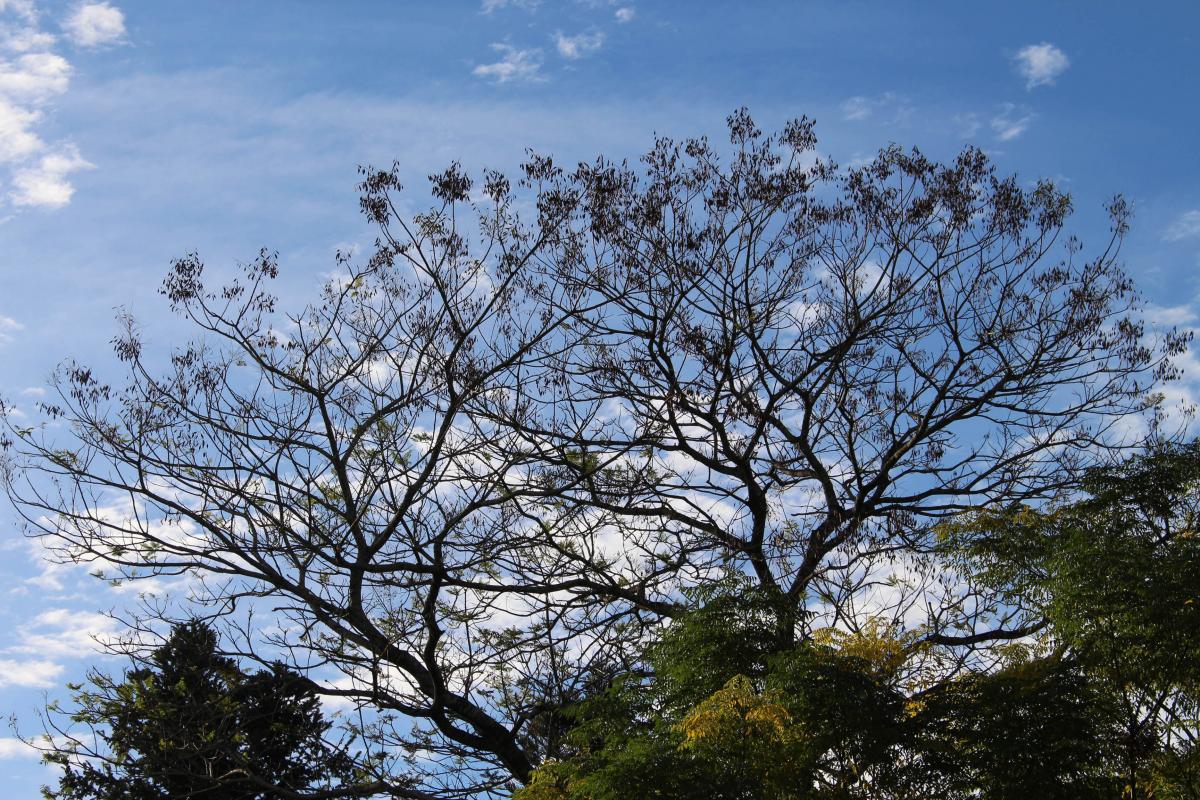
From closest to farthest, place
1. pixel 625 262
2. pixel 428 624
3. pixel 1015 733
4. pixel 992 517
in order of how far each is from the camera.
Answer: pixel 1015 733
pixel 992 517
pixel 428 624
pixel 625 262

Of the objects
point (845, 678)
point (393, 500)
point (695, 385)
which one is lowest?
point (845, 678)

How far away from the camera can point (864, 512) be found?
33.4 ft

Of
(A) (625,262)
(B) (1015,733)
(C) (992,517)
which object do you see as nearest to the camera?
(B) (1015,733)

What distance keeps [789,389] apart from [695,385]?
34.0 inches

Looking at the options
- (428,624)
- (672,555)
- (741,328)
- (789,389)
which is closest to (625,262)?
(741,328)

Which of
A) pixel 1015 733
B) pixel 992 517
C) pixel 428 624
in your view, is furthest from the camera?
pixel 428 624

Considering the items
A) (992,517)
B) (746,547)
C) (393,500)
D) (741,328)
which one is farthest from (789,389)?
(393,500)

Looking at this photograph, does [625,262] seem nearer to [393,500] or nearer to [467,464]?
[467,464]

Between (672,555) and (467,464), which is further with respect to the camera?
(672,555)

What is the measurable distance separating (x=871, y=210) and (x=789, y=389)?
1.79 m

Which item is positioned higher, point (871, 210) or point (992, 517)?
point (871, 210)

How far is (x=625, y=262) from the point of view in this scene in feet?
32.4

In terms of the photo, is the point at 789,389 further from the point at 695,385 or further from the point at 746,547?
the point at 746,547

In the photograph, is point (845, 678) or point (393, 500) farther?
point (393, 500)
